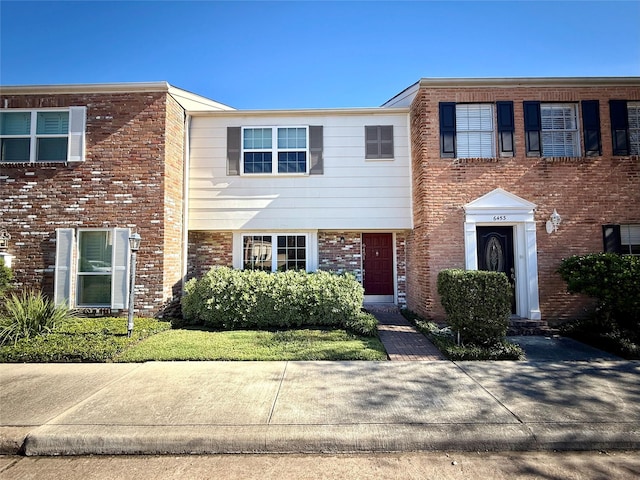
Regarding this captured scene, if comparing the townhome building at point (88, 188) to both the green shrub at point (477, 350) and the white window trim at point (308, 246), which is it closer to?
the white window trim at point (308, 246)

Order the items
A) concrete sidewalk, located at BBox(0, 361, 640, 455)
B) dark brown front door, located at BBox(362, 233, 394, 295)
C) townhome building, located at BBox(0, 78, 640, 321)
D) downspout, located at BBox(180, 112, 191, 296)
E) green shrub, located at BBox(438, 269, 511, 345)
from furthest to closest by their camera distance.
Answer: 1. dark brown front door, located at BBox(362, 233, 394, 295)
2. downspout, located at BBox(180, 112, 191, 296)
3. townhome building, located at BBox(0, 78, 640, 321)
4. green shrub, located at BBox(438, 269, 511, 345)
5. concrete sidewalk, located at BBox(0, 361, 640, 455)

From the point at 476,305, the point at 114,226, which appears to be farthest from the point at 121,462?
the point at 114,226

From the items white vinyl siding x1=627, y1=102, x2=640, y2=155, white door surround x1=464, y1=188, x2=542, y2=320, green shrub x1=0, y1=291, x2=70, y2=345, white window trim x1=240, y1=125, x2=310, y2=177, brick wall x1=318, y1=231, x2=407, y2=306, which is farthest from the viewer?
brick wall x1=318, y1=231, x2=407, y2=306

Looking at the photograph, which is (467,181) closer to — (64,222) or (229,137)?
(229,137)

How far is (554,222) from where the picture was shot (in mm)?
8062

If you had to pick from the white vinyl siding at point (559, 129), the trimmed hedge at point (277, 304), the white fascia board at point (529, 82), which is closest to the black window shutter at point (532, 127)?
the white vinyl siding at point (559, 129)

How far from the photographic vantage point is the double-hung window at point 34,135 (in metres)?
8.53

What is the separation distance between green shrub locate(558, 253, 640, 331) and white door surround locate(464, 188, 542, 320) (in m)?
0.87

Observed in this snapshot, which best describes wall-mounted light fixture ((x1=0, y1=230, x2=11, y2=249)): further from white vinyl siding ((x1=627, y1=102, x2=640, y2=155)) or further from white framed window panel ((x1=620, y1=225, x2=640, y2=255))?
white vinyl siding ((x1=627, y1=102, x2=640, y2=155))

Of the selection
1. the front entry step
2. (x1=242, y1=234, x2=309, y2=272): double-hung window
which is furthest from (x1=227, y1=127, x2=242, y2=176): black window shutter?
the front entry step

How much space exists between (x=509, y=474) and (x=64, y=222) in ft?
33.4

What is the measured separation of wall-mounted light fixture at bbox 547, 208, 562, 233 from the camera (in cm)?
806

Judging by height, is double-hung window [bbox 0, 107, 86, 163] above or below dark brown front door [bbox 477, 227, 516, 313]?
above

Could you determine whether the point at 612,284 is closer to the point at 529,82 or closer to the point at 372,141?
the point at 529,82
